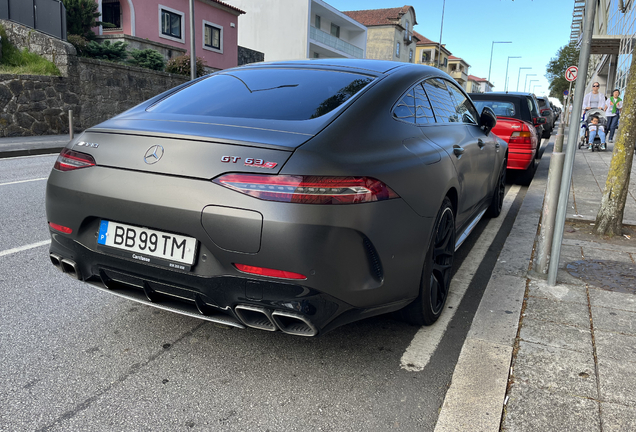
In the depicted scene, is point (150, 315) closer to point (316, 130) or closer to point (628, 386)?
point (316, 130)

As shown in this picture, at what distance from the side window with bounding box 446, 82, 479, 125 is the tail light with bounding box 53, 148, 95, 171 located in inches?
110

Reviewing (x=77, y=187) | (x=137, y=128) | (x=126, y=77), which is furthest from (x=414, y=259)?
(x=126, y=77)

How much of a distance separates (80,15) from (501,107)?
1889cm

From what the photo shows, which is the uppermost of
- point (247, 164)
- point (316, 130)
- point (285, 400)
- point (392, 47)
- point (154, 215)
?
point (392, 47)

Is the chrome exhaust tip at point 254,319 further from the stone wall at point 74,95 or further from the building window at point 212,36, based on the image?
the building window at point 212,36

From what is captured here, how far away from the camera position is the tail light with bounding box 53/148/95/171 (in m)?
2.55

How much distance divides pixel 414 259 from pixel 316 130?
0.85 meters

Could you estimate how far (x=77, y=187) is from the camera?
253 centimetres

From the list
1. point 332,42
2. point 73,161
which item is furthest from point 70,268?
point 332,42

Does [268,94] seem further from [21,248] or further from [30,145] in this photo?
[30,145]

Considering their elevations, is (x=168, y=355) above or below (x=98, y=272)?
below

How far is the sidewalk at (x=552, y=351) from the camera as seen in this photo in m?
2.23

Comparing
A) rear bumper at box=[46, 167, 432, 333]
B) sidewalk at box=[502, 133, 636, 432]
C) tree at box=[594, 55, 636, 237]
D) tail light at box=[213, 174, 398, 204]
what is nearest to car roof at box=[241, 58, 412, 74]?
rear bumper at box=[46, 167, 432, 333]

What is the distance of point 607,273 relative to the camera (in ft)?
13.4
